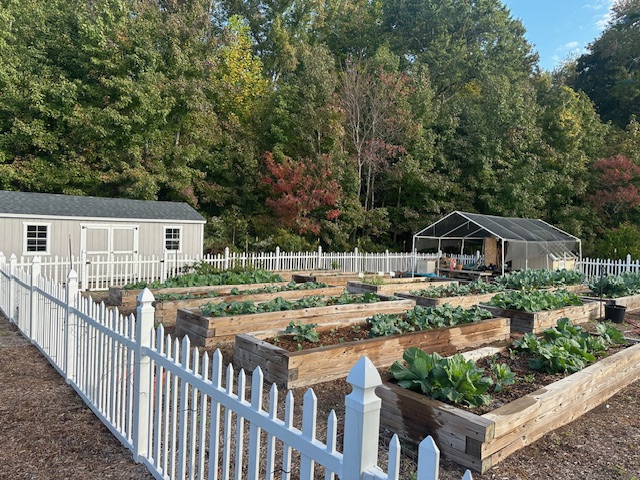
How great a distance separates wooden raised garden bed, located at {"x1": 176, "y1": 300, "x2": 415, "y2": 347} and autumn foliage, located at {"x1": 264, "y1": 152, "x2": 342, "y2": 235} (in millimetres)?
13865

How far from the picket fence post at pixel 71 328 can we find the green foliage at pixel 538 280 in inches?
392

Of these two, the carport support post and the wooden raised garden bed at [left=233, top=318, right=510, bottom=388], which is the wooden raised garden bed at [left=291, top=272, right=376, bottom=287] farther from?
the carport support post

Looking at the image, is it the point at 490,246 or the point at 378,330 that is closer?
the point at 378,330

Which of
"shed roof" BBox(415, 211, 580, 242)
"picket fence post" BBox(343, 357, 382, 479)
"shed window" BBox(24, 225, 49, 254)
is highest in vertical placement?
"shed roof" BBox(415, 211, 580, 242)

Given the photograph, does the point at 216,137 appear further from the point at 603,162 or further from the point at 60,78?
the point at 603,162

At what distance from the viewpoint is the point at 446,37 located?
98.3 feet

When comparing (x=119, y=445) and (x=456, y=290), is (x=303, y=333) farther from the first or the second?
(x=456, y=290)

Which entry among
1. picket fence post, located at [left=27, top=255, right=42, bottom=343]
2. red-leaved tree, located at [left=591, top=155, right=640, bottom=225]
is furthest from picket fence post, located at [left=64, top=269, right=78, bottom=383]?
red-leaved tree, located at [left=591, top=155, right=640, bottom=225]

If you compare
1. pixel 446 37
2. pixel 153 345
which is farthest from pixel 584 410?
pixel 446 37

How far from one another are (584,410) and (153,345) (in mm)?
4188

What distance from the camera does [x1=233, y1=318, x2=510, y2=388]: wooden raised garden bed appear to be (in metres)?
4.92

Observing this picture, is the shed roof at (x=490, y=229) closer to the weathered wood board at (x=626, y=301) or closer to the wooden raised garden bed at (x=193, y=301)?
the weathered wood board at (x=626, y=301)

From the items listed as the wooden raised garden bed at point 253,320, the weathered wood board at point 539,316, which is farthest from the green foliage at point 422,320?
the weathered wood board at point 539,316

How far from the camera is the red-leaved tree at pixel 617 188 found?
23.4 m
